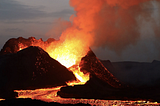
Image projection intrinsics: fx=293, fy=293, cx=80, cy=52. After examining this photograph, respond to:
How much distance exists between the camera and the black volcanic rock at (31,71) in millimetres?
56688

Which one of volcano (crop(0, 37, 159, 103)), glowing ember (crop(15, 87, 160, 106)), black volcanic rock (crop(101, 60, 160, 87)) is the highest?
black volcanic rock (crop(101, 60, 160, 87))

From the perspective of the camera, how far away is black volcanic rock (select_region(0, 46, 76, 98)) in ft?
186

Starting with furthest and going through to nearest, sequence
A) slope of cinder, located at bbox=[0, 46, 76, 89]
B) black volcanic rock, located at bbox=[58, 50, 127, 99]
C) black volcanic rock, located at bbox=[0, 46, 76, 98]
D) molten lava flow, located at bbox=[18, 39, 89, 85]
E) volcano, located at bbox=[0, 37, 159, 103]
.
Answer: molten lava flow, located at bbox=[18, 39, 89, 85] → slope of cinder, located at bbox=[0, 46, 76, 89] → black volcanic rock, located at bbox=[0, 46, 76, 98] → volcano, located at bbox=[0, 37, 159, 103] → black volcanic rock, located at bbox=[58, 50, 127, 99]

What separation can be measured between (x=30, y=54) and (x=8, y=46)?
36.4ft

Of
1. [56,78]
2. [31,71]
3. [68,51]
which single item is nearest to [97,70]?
[68,51]

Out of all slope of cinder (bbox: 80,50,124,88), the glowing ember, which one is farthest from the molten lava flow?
the glowing ember

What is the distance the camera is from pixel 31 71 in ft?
195

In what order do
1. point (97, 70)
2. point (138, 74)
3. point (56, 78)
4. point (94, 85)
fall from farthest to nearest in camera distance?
point (138, 74) → point (97, 70) → point (56, 78) → point (94, 85)

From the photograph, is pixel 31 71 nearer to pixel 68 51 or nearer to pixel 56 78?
pixel 56 78

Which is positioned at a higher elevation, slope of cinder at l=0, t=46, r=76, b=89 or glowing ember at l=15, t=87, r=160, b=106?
slope of cinder at l=0, t=46, r=76, b=89

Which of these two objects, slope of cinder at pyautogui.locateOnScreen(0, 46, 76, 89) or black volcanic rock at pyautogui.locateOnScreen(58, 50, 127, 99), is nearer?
black volcanic rock at pyautogui.locateOnScreen(58, 50, 127, 99)

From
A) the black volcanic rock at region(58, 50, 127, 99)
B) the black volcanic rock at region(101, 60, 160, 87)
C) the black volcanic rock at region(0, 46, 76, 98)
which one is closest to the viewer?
the black volcanic rock at region(58, 50, 127, 99)

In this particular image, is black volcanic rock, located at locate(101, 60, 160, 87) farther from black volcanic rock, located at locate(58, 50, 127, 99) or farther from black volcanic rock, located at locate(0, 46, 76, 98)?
black volcanic rock, located at locate(0, 46, 76, 98)

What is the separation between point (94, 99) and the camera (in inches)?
1955
